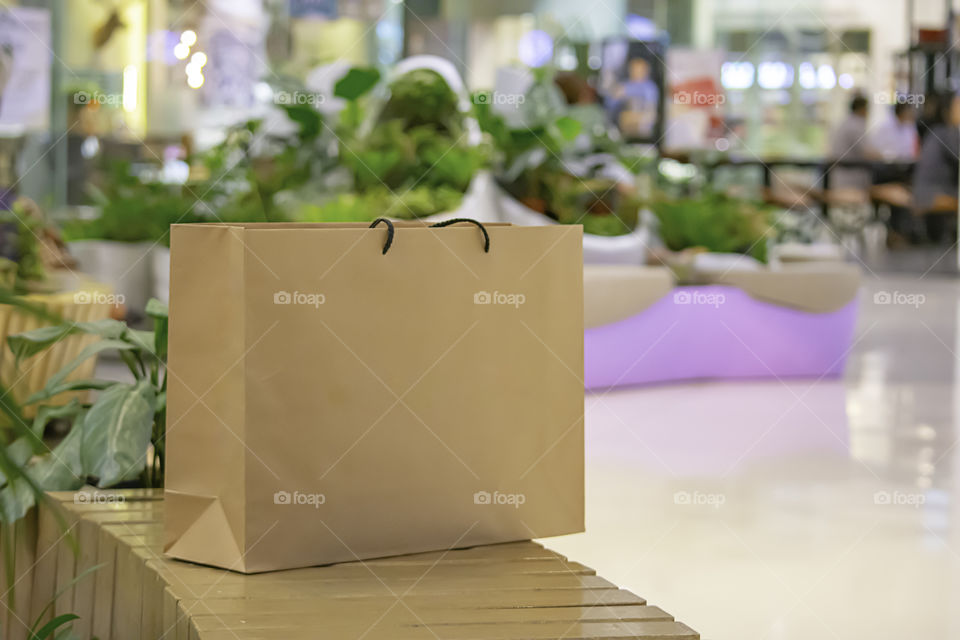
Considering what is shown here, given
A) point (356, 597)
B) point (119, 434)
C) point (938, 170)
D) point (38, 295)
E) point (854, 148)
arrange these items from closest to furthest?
point (356, 597)
point (119, 434)
point (38, 295)
point (938, 170)
point (854, 148)

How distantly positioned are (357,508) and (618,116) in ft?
34.2

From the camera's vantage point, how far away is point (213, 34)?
29.0 ft

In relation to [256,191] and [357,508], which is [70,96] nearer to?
[256,191]

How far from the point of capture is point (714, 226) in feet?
18.4

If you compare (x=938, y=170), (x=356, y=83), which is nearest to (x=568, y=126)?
(x=356, y=83)

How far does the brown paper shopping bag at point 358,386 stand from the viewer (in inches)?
49.3

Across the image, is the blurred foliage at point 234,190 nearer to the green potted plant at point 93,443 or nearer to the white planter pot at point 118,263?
the white planter pot at point 118,263

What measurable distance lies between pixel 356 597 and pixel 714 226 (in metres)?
4.62

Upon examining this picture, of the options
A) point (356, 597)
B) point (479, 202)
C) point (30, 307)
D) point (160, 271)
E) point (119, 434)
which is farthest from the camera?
point (479, 202)

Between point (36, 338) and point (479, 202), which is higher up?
point (479, 202)

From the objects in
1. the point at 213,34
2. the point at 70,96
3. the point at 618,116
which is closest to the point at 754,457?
the point at 70,96

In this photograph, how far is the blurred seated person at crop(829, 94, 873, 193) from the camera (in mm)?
10969

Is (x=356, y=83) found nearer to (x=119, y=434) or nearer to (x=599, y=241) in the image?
(x=599, y=241)

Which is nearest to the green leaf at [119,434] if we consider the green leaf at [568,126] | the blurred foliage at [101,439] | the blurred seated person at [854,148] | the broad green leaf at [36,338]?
the blurred foliage at [101,439]
